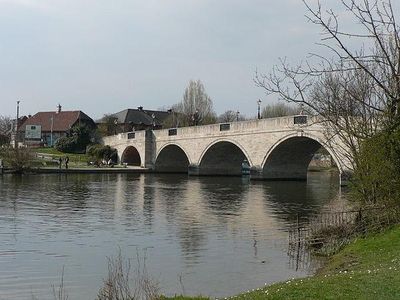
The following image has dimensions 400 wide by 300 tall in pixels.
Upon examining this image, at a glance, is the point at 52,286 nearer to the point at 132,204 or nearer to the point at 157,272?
the point at 157,272

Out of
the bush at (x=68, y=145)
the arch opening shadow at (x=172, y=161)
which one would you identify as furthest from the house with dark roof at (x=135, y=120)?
the arch opening shadow at (x=172, y=161)

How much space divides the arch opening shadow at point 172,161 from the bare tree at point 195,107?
15.3 metres

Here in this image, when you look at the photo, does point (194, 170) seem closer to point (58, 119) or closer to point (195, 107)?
point (195, 107)

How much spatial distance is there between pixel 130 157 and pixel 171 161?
12505mm

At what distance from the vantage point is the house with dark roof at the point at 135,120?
9075 cm

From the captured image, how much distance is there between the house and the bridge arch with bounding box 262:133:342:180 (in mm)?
48751

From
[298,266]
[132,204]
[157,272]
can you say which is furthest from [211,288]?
[132,204]

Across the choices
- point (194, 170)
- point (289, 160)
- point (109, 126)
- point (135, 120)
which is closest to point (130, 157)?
point (109, 126)

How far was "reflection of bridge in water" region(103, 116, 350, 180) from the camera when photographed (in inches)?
1617

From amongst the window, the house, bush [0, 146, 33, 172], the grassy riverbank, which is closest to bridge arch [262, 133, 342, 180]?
the window

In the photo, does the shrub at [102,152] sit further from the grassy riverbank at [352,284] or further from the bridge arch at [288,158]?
the grassy riverbank at [352,284]

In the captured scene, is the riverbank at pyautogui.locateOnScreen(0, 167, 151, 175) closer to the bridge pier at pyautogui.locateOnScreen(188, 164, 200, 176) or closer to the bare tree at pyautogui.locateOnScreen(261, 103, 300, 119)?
the bridge pier at pyautogui.locateOnScreen(188, 164, 200, 176)

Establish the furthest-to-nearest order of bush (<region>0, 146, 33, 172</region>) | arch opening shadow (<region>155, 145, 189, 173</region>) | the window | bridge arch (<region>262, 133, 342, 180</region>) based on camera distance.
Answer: arch opening shadow (<region>155, 145, 189, 173</region>)
the window
bush (<region>0, 146, 33, 172</region>)
bridge arch (<region>262, 133, 342, 180</region>)

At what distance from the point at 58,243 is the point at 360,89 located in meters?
9.51
